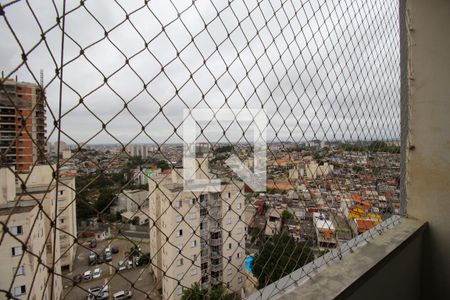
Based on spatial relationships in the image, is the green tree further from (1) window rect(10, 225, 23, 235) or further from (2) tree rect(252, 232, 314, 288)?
(2) tree rect(252, 232, 314, 288)

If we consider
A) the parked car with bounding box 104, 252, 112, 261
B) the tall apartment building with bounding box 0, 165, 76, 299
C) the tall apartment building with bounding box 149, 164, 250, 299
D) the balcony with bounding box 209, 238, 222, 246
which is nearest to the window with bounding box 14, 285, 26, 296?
the tall apartment building with bounding box 0, 165, 76, 299

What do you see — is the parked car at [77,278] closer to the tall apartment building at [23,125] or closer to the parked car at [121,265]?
the parked car at [121,265]

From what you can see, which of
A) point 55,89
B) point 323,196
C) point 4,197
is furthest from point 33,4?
point 323,196

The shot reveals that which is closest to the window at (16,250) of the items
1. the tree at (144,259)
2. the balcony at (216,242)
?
the tree at (144,259)

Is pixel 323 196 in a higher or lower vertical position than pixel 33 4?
lower

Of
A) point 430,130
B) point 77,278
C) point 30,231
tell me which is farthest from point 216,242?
point 430,130

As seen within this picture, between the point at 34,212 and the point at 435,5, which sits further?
the point at 435,5

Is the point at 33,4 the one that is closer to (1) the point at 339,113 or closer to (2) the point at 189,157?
(2) the point at 189,157
